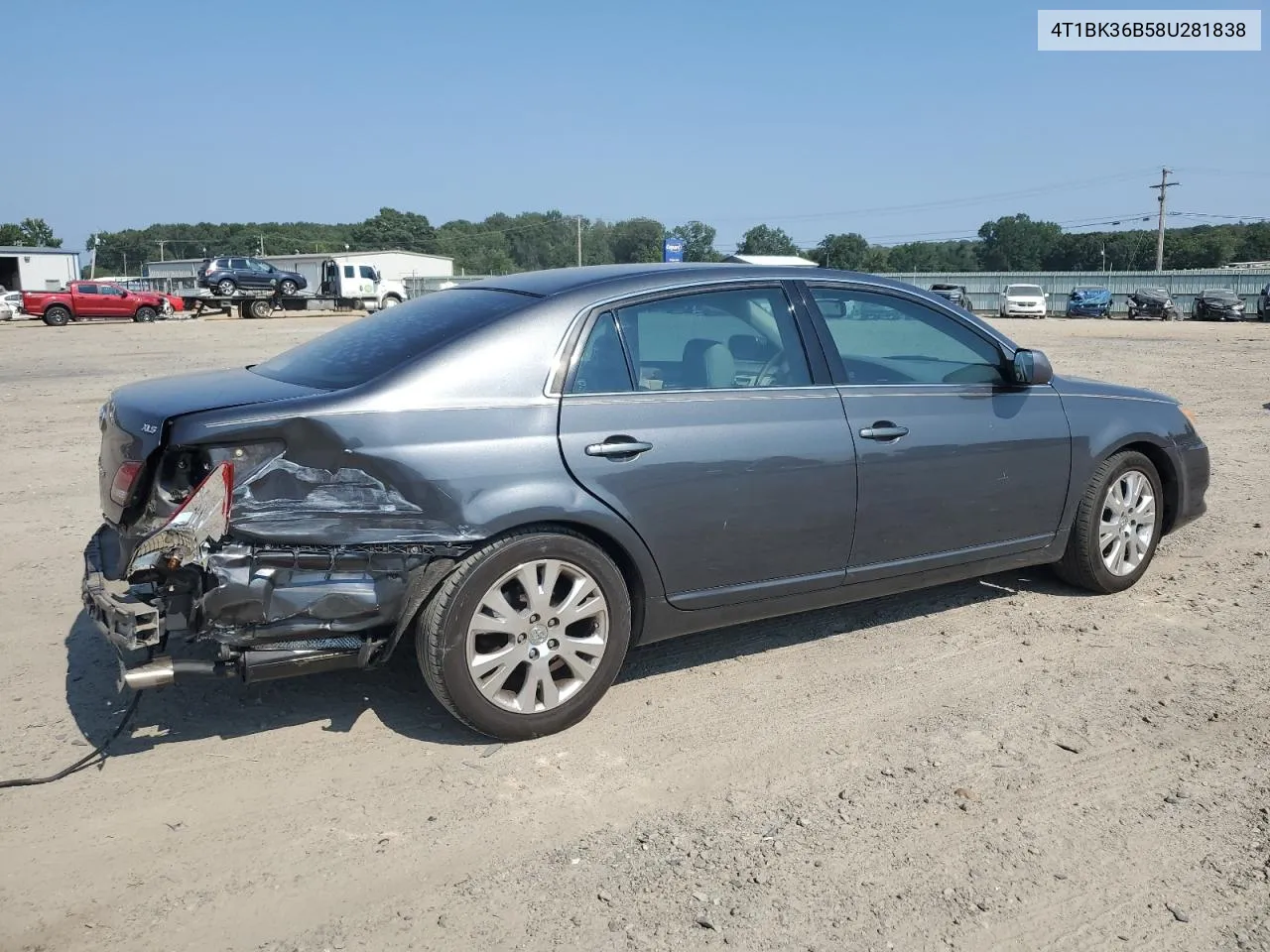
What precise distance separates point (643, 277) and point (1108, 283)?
205ft

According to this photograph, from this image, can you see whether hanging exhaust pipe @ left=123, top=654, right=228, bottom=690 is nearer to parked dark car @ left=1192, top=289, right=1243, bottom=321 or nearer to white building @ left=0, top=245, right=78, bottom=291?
parked dark car @ left=1192, top=289, right=1243, bottom=321

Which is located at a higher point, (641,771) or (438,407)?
(438,407)

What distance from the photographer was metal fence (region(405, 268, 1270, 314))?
53.5 metres

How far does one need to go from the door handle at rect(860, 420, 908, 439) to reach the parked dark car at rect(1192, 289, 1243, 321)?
44.0 m

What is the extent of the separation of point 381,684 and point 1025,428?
10.0 feet

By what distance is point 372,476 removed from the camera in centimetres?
346

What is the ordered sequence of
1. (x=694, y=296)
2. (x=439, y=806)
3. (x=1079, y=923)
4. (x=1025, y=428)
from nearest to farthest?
(x=1079, y=923) < (x=439, y=806) < (x=694, y=296) < (x=1025, y=428)

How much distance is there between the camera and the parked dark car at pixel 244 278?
132 feet

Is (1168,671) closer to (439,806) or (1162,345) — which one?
(439,806)

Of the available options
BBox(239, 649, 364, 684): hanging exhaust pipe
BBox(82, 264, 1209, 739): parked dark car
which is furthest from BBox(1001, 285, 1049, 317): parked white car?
BBox(239, 649, 364, 684): hanging exhaust pipe

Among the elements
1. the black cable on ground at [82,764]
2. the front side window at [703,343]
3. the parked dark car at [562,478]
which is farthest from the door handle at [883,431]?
the black cable on ground at [82,764]

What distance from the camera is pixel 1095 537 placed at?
518 cm

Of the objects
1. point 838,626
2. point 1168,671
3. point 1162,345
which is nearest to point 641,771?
point 838,626

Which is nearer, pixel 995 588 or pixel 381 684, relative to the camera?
pixel 381 684
